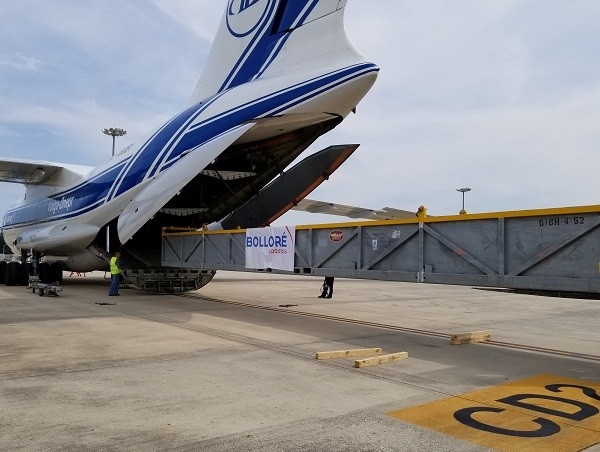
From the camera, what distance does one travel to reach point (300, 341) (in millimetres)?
8188

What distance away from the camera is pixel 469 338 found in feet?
27.9

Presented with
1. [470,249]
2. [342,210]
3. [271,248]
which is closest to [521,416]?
[470,249]

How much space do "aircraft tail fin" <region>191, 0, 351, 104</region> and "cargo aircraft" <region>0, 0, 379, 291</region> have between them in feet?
0.09

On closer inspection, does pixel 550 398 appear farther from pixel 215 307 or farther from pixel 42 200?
pixel 42 200

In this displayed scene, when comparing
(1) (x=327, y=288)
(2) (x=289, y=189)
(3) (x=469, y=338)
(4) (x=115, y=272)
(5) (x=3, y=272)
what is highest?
(2) (x=289, y=189)

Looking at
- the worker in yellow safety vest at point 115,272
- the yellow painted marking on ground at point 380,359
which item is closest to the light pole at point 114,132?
the worker in yellow safety vest at point 115,272

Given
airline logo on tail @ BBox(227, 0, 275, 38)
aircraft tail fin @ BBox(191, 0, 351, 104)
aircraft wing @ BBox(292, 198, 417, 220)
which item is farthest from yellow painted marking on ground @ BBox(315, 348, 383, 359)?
aircraft wing @ BBox(292, 198, 417, 220)

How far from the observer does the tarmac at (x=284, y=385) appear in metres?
3.91

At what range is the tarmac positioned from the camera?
12.8ft

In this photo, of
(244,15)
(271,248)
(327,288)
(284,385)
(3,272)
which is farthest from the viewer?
(3,272)

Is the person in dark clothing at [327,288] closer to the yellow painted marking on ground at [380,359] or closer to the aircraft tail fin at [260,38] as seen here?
the aircraft tail fin at [260,38]

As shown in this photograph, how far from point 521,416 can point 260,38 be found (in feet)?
33.7

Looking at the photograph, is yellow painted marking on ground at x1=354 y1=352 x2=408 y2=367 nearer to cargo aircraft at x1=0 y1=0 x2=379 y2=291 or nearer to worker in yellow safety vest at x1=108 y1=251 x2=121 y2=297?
cargo aircraft at x1=0 y1=0 x2=379 y2=291

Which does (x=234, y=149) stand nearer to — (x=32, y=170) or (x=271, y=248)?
(x=271, y=248)
